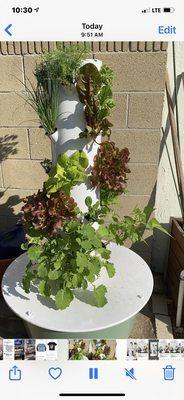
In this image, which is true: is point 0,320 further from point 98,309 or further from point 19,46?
point 19,46

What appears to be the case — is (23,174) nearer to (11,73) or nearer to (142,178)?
(11,73)

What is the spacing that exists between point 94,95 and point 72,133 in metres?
0.21

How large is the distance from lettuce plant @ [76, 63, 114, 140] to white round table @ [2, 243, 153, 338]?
33.0 inches

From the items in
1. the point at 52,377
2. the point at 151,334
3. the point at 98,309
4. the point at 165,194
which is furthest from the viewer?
the point at 165,194

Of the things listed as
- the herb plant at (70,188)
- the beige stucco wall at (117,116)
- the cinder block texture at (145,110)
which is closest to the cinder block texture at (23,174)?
the beige stucco wall at (117,116)

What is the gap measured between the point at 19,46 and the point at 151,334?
6.55ft

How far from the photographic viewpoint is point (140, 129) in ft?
8.41

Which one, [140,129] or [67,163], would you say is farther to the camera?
[140,129]

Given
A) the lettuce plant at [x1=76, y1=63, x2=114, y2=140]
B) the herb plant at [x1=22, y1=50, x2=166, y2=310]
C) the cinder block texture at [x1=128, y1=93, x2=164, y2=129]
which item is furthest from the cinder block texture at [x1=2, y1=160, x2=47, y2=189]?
the lettuce plant at [x1=76, y1=63, x2=114, y2=140]

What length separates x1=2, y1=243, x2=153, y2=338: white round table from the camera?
6.15 ft

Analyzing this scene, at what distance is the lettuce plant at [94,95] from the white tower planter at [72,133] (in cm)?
3

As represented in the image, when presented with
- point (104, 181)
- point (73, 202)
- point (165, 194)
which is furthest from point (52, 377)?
point (165, 194)

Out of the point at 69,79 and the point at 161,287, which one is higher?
the point at 69,79

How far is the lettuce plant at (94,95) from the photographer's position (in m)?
1.71
